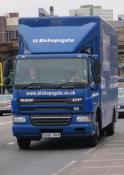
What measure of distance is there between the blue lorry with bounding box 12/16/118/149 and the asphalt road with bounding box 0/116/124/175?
0.52 metres

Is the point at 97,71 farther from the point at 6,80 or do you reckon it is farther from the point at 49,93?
the point at 6,80

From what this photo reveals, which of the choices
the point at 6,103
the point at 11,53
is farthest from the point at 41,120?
the point at 11,53

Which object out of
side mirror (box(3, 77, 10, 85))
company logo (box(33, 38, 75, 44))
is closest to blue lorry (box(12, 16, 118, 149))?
company logo (box(33, 38, 75, 44))

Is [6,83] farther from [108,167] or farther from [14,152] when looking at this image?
[108,167]

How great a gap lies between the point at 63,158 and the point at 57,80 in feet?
8.25

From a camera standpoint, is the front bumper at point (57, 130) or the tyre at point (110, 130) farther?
the tyre at point (110, 130)

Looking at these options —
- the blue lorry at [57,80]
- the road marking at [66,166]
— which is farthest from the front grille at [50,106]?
the road marking at [66,166]

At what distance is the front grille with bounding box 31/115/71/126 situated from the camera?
59.0ft

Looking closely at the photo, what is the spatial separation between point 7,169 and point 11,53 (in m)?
43.6

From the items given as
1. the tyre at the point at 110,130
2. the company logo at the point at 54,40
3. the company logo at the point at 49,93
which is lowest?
the tyre at the point at 110,130

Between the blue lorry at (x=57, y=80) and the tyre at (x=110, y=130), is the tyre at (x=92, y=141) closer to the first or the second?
the blue lorry at (x=57, y=80)

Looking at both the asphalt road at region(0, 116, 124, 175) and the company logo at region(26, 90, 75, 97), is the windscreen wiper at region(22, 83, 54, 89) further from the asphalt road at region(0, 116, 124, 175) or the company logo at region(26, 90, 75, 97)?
the asphalt road at region(0, 116, 124, 175)

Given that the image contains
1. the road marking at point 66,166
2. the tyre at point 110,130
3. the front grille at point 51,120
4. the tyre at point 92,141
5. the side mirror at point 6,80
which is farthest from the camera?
the tyre at point 110,130

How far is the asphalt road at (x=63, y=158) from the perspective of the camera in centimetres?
1378
